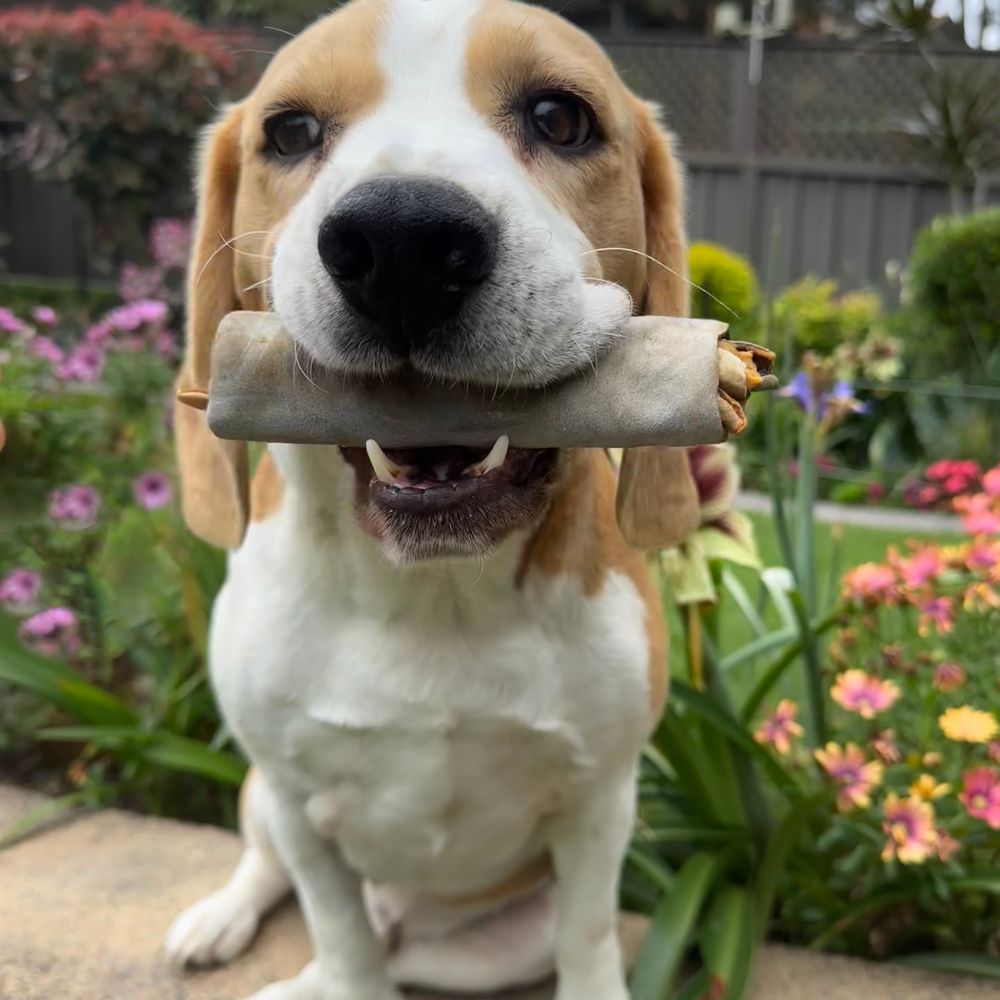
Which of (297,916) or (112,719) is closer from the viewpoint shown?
(297,916)

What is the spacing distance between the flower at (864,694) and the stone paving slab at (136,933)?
1.72 feet

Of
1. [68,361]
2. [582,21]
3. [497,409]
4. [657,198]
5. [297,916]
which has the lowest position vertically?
[297,916]

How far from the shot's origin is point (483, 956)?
6.70ft

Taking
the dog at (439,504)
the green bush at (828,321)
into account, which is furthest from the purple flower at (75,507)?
the green bush at (828,321)

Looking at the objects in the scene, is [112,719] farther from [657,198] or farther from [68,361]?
[657,198]

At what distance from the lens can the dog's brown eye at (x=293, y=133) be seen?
61.5 inches

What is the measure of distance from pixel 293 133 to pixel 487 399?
0.61m

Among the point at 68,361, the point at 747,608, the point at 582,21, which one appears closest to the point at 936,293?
the point at 747,608

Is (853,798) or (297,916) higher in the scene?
(853,798)

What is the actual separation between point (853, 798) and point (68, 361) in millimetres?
2881

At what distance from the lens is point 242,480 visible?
1.79 metres

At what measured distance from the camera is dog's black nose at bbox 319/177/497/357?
1122mm

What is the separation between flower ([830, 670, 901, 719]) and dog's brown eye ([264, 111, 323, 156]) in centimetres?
146

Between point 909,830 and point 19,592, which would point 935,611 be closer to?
point 909,830
